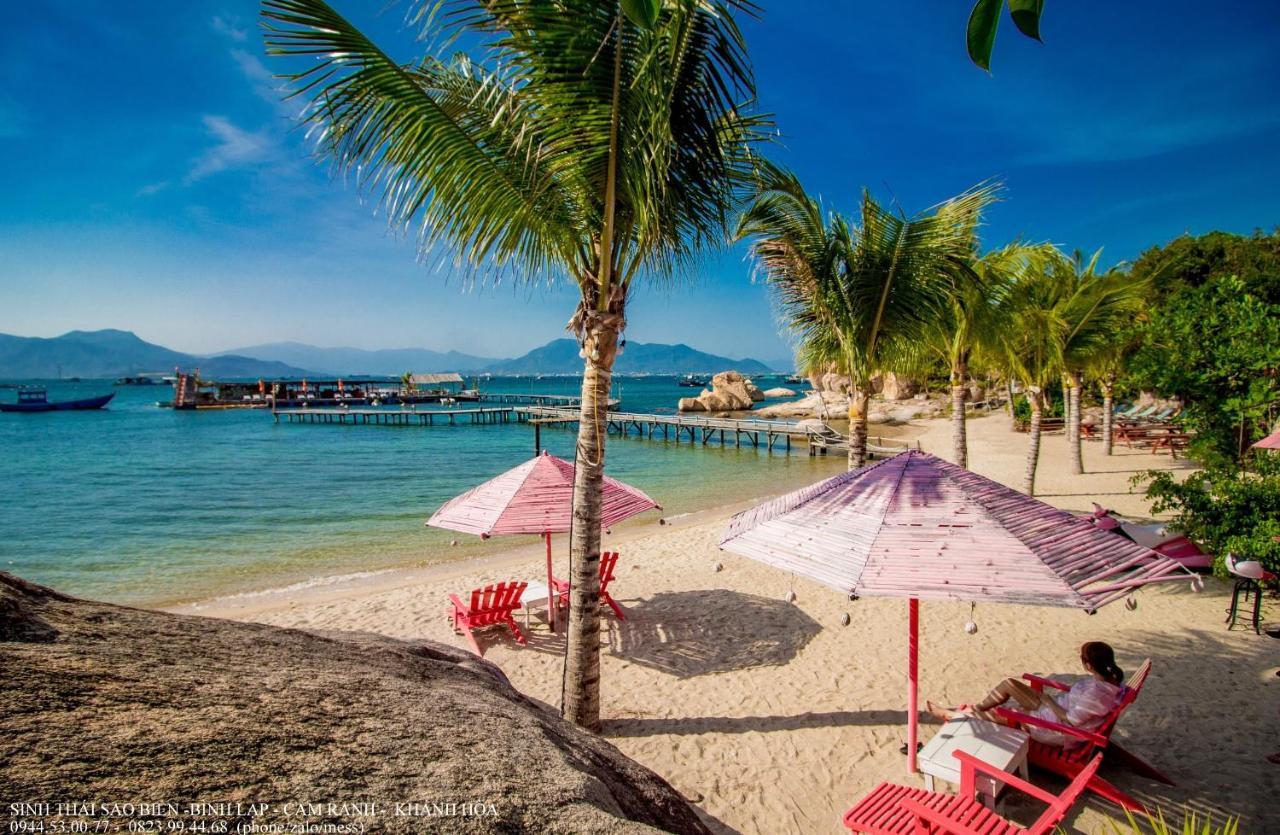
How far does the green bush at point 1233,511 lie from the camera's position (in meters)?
7.20

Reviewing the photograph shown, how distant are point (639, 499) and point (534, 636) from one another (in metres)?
2.43

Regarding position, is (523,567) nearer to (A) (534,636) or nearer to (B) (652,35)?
(A) (534,636)

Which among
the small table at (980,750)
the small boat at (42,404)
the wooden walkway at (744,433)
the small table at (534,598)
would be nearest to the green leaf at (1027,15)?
the small table at (980,750)

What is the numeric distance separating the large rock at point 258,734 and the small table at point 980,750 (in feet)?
9.23

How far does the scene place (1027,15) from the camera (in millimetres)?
934

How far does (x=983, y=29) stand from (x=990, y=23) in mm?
18

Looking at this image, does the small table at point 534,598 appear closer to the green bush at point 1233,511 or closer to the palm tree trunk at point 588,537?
the palm tree trunk at point 588,537

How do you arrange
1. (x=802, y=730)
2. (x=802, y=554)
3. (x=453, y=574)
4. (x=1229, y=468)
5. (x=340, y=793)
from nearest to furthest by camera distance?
(x=340, y=793) → (x=802, y=554) → (x=802, y=730) → (x=1229, y=468) → (x=453, y=574)

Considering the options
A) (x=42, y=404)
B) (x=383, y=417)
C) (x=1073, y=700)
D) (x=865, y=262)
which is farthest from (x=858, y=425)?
(x=42, y=404)

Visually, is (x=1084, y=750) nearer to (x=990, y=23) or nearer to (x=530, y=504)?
(x=990, y=23)

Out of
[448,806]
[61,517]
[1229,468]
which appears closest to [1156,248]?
[1229,468]

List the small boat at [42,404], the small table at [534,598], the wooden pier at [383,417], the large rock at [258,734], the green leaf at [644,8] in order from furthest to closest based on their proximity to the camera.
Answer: the small boat at [42,404] < the wooden pier at [383,417] < the small table at [534,598] < the large rock at [258,734] < the green leaf at [644,8]

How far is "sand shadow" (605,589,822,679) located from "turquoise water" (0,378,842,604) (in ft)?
23.5

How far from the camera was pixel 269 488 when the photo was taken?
82.3ft
